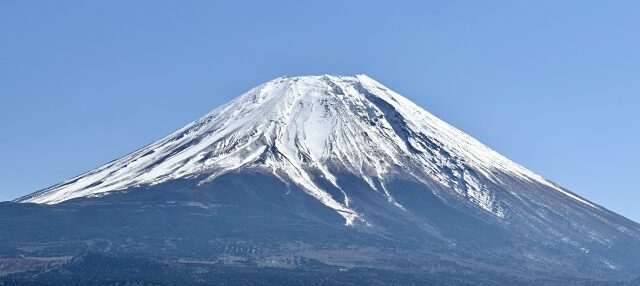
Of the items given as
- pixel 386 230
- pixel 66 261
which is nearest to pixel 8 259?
pixel 66 261

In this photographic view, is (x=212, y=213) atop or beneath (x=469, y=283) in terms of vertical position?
atop

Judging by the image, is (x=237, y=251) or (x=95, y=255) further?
(x=237, y=251)

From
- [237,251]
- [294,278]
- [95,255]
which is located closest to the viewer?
[294,278]

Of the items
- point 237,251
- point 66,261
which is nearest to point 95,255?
point 66,261

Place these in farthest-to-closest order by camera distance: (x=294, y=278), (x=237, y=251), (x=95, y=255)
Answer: (x=237, y=251), (x=95, y=255), (x=294, y=278)

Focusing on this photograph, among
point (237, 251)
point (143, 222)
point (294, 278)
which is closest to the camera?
point (294, 278)

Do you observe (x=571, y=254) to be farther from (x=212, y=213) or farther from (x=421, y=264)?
(x=212, y=213)

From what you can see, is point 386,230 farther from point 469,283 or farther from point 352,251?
point 469,283

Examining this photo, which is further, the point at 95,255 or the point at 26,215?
the point at 26,215

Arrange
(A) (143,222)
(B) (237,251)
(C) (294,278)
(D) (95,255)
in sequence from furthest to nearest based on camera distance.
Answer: (A) (143,222)
(B) (237,251)
(D) (95,255)
(C) (294,278)
